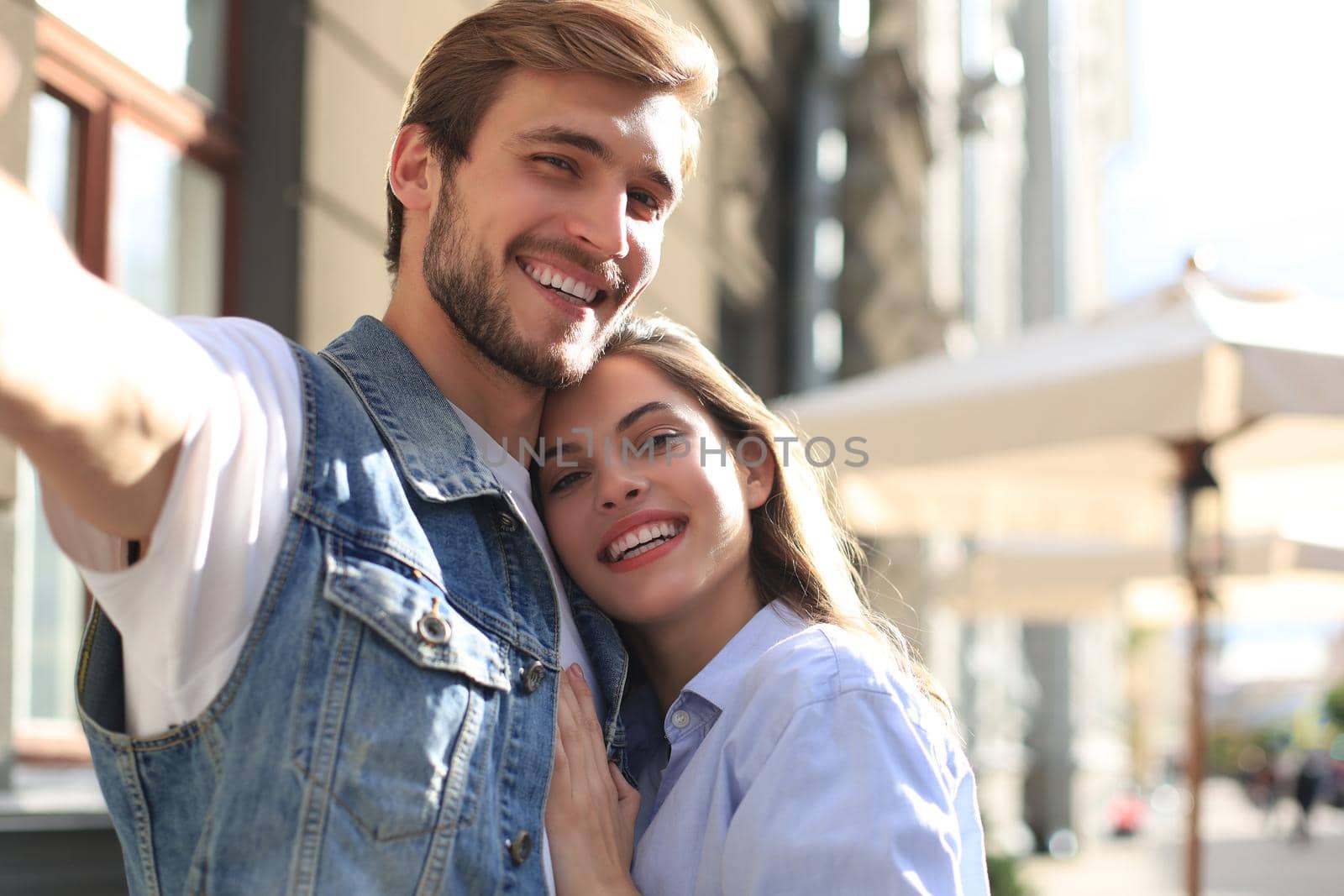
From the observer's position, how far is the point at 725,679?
2.23 m

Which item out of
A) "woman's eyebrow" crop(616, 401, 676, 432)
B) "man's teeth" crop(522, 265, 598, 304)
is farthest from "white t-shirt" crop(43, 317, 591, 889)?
"woman's eyebrow" crop(616, 401, 676, 432)

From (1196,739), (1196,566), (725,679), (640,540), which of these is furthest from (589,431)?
(1196,739)

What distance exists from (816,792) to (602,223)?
890mm

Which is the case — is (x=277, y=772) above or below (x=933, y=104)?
below

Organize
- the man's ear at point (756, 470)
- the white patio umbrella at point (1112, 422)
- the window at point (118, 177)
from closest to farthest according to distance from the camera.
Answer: the man's ear at point (756, 470), the window at point (118, 177), the white patio umbrella at point (1112, 422)

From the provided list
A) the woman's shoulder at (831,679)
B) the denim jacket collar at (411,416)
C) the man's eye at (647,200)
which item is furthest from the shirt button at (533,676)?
the man's eye at (647,200)

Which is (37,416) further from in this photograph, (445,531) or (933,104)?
(933,104)

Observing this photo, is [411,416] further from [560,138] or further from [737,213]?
[737,213]

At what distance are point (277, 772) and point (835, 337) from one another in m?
11.9

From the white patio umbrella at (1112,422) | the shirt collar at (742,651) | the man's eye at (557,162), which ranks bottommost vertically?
the shirt collar at (742,651)

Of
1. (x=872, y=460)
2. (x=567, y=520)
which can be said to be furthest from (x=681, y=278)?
(x=567, y=520)

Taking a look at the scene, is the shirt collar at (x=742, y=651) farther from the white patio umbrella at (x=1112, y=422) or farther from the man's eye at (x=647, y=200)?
the white patio umbrella at (x=1112, y=422)

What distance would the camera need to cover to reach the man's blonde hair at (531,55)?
79.7 inches

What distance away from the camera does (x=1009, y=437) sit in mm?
5141
